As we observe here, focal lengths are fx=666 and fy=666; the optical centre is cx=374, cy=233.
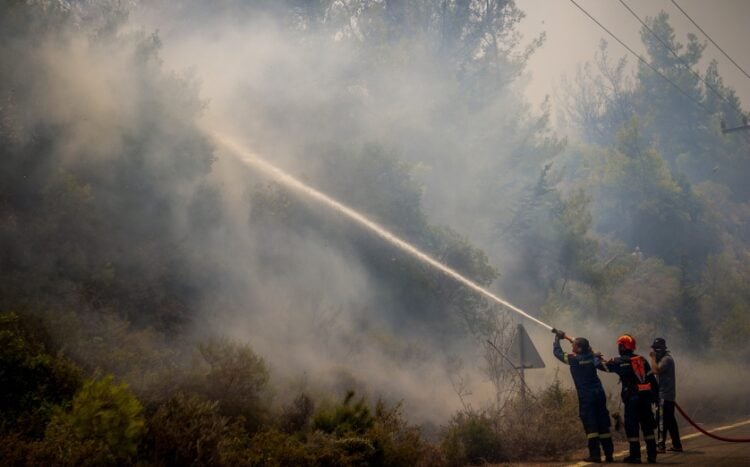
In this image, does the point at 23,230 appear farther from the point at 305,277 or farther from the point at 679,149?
the point at 679,149

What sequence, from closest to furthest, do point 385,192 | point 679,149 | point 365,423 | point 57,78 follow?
1. point 365,423
2. point 57,78
3. point 385,192
4. point 679,149

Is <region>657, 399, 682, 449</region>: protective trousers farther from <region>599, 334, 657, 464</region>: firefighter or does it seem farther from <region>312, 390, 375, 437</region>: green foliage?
<region>312, 390, 375, 437</region>: green foliage

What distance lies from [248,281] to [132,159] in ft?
12.1

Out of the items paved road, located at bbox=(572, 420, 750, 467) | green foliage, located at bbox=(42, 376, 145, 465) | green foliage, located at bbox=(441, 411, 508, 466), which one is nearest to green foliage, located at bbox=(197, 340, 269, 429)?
green foliage, located at bbox=(42, 376, 145, 465)

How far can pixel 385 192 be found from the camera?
19.9m

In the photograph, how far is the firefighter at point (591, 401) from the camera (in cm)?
982

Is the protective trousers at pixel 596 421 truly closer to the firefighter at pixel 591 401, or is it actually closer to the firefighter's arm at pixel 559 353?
the firefighter at pixel 591 401

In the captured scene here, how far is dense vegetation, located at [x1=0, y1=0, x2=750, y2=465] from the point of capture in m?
7.77

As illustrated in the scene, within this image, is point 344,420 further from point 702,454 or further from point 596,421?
point 702,454

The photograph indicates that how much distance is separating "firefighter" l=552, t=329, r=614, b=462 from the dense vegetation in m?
1.02

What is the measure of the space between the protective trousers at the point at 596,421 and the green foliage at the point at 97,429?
21.5 feet

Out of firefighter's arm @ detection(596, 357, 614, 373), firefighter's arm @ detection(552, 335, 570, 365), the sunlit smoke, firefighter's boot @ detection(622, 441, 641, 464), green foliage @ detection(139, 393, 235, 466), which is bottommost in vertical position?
green foliage @ detection(139, 393, 235, 466)

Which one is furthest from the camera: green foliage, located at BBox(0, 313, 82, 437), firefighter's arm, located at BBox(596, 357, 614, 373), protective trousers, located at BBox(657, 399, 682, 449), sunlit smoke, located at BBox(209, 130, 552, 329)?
sunlit smoke, located at BBox(209, 130, 552, 329)

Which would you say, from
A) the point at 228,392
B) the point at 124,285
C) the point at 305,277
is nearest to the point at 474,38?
the point at 305,277
